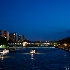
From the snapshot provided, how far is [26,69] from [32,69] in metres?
1.01

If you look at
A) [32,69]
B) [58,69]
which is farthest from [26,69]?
[58,69]

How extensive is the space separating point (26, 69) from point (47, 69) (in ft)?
10.3

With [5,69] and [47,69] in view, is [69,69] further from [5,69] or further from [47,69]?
[5,69]

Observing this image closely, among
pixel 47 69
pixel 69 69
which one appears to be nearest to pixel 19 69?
pixel 47 69

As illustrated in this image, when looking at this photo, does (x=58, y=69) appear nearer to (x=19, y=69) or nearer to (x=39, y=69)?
(x=39, y=69)

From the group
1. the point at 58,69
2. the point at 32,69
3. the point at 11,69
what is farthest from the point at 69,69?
the point at 11,69

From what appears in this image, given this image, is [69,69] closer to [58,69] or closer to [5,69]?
[58,69]

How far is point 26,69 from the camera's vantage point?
49.4 meters

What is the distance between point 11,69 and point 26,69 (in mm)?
2268

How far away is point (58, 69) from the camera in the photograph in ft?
159

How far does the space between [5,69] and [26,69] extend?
124 inches

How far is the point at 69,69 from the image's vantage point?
46.5 meters

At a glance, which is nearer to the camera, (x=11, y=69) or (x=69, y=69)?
(x=69, y=69)

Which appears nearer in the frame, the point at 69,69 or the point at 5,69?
the point at 69,69
